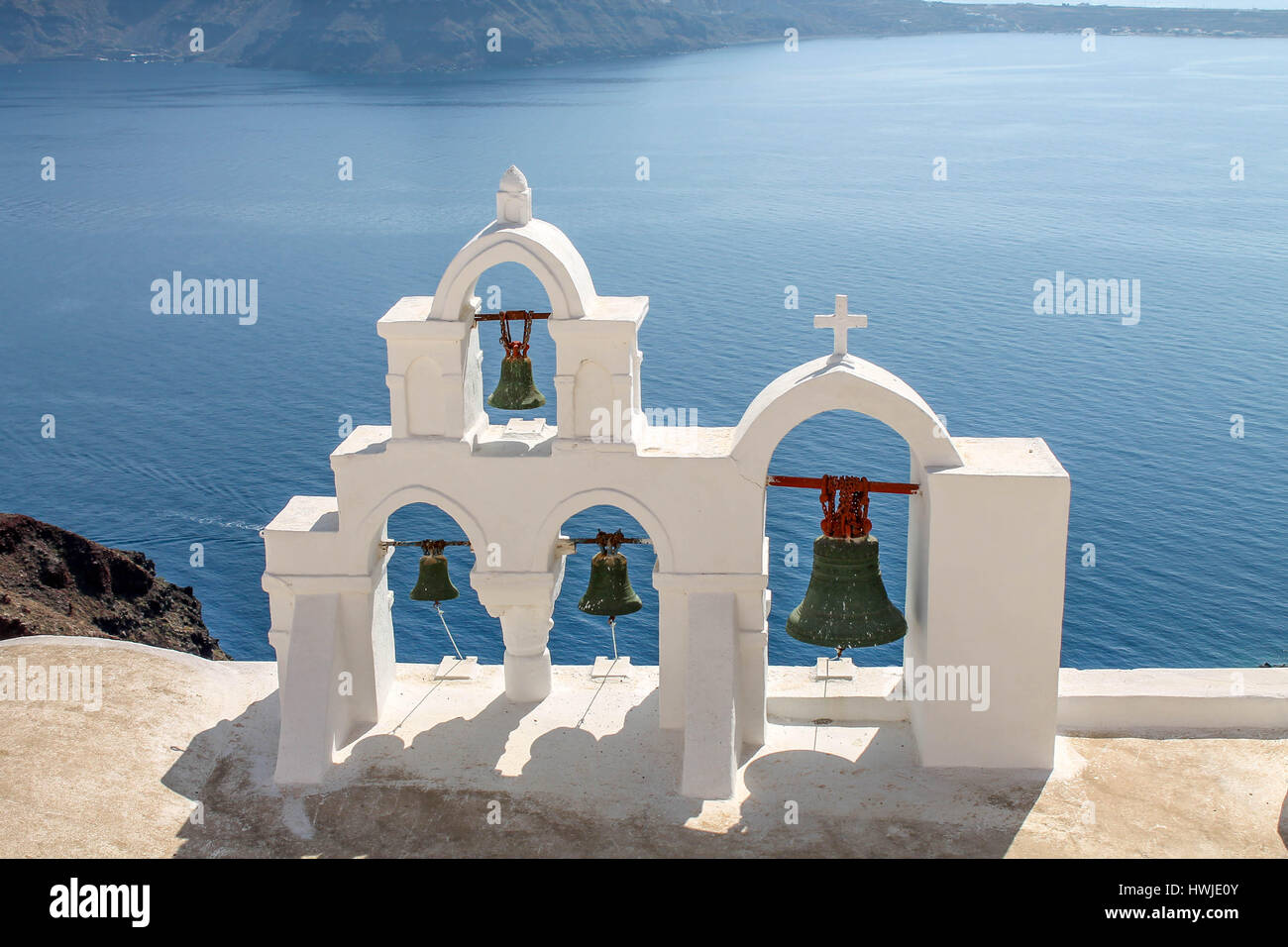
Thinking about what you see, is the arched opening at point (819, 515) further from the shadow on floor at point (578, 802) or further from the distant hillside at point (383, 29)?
the distant hillside at point (383, 29)

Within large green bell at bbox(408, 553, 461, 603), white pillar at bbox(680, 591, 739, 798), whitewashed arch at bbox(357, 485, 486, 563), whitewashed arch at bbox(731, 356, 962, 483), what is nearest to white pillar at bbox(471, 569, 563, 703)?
whitewashed arch at bbox(357, 485, 486, 563)

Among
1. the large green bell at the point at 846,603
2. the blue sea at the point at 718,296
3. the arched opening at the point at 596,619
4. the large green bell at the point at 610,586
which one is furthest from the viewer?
the blue sea at the point at 718,296

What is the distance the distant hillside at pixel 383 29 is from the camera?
156375 millimetres

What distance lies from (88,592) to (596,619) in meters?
13.4

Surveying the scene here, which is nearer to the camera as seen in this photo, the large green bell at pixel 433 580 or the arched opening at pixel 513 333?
the large green bell at pixel 433 580

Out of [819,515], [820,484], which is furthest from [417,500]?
[819,515]

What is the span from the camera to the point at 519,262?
18.7 meters

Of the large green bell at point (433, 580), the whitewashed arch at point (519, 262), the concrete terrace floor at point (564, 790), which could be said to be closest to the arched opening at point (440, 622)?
the large green bell at point (433, 580)

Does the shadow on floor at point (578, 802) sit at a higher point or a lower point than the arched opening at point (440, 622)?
higher

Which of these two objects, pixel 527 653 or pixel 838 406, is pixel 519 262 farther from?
pixel 527 653

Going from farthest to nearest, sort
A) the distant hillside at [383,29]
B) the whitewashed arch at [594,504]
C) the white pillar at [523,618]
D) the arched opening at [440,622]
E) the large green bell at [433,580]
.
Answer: the distant hillside at [383,29], the arched opening at [440,622], the large green bell at [433,580], the white pillar at [523,618], the whitewashed arch at [594,504]

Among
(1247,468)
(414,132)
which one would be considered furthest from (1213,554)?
(414,132)

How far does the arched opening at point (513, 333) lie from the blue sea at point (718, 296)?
382 mm

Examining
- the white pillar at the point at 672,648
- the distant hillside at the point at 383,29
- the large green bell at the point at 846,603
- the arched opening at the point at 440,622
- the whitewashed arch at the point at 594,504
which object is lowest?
the arched opening at the point at 440,622
